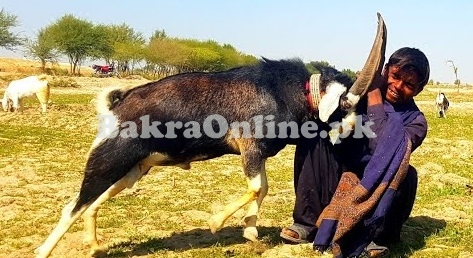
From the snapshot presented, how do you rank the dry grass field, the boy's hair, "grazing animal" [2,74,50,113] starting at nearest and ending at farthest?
the boy's hair
the dry grass field
"grazing animal" [2,74,50,113]

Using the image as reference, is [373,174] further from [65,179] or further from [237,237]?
[65,179]

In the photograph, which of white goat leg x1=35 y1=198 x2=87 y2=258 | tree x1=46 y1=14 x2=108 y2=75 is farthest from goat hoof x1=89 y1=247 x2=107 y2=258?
tree x1=46 y1=14 x2=108 y2=75

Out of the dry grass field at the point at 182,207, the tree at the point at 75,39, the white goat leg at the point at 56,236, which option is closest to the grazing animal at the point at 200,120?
the white goat leg at the point at 56,236

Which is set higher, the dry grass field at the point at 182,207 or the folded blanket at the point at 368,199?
the folded blanket at the point at 368,199

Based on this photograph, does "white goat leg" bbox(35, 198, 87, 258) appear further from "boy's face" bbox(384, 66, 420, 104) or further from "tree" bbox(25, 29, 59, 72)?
"tree" bbox(25, 29, 59, 72)

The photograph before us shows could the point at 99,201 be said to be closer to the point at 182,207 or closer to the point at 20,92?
the point at 182,207

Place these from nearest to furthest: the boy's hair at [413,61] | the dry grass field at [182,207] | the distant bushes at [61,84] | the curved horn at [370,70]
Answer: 1. the curved horn at [370,70]
2. the boy's hair at [413,61]
3. the dry grass field at [182,207]
4. the distant bushes at [61,84]

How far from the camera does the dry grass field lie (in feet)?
17.4

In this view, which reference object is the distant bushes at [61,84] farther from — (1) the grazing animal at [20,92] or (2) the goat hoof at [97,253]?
(2) the goat hoof at [97,253]

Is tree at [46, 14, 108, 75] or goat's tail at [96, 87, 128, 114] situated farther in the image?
tree at [46, 14, 108, 75]

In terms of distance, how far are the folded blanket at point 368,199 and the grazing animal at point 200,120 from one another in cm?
55

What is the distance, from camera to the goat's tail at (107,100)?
4.94 meters

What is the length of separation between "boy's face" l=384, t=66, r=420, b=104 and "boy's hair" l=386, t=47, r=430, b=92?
0.11 ft

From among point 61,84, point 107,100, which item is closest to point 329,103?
point 107,100
